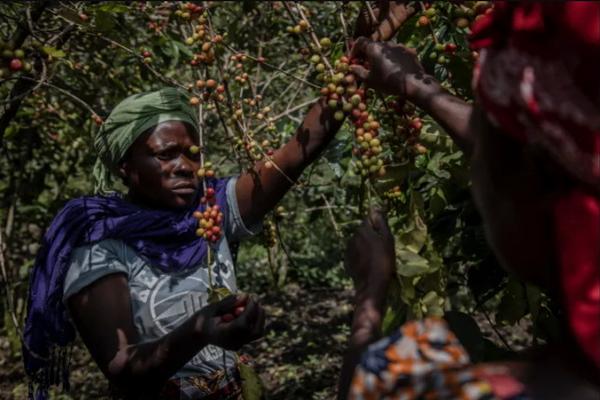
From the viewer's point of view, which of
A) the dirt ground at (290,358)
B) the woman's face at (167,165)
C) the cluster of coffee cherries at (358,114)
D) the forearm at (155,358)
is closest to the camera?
the cluster of coffee cherries at (358,114)

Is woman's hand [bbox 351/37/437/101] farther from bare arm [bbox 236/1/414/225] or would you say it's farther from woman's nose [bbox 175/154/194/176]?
woman's nose [bbox 175/154/194/176]

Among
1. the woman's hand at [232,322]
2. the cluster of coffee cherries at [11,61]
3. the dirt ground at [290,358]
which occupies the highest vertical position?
the cluster of coffee cherries at [11,61]

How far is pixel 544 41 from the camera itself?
1027 millimetres

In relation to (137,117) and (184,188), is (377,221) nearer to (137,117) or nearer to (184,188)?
(184,188)

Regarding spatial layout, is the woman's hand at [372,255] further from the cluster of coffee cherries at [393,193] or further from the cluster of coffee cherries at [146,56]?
the cluster of coffee cherries at [146,56]

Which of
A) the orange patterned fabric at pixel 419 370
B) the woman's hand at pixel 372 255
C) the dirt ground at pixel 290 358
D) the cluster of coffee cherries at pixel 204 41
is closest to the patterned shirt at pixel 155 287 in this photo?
the cluster of coffee cherries at pixel 204 41

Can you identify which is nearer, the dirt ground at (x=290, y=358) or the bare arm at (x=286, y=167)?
the bare arm at (x=286, y=167)

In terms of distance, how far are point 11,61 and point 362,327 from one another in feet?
4.00

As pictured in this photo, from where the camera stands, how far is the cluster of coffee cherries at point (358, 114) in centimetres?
171

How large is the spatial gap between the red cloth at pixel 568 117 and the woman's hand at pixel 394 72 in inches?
23.2

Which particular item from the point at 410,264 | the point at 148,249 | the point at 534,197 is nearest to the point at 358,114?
the point at 410,264

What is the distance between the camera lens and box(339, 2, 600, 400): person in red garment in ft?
3.33

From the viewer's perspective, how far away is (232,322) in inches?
68.1

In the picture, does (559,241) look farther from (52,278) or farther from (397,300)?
(52,278)
